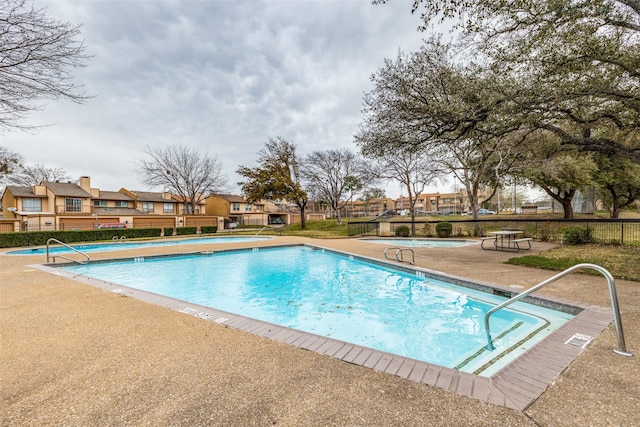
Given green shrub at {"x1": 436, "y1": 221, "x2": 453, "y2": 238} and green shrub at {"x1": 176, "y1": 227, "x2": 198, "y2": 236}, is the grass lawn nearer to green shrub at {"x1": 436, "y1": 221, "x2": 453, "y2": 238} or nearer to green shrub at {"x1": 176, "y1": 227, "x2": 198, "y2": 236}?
green shrub at {"x1": 436, "y1": 221, "x2": 453, "y2": 238}

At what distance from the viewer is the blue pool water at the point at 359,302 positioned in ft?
14.4

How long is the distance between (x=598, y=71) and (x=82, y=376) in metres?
11.3

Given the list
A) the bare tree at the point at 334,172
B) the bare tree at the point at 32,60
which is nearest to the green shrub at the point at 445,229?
the bare tree at the point at 334,172

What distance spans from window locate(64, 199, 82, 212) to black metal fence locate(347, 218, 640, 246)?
32.4 metres

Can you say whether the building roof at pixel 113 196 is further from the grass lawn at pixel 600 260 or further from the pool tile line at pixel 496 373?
the grass lawn at pixel 600 260

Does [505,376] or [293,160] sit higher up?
[293,160]

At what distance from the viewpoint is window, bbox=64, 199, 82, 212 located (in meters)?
31.0

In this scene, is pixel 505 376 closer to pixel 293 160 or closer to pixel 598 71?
pixel 598 71

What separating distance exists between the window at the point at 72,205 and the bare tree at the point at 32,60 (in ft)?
115

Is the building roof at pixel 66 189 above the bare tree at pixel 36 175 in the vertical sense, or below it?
below

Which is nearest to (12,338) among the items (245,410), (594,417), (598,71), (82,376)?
(82,376)

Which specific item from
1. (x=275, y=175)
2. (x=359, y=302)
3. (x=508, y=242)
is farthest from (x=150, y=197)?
(x=508, y=242)

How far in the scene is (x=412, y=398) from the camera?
83.6 inches

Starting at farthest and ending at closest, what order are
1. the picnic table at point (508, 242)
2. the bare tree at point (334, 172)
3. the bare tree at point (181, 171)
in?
the bare tree at point (181, 171)
the bare tree at point (334, 172)
the picnic table at point (508, 242)
